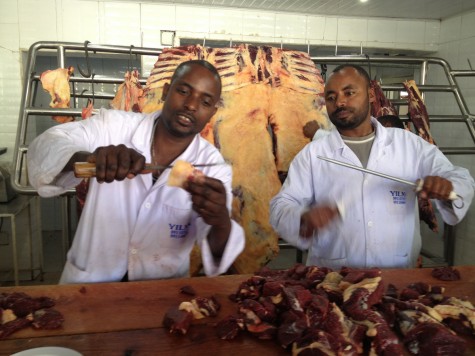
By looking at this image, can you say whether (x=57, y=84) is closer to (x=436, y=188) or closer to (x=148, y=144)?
(x=148, y=144)

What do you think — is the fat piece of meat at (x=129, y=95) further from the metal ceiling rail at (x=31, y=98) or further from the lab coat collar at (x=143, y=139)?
the lab coat collar at (x=143, y=139)

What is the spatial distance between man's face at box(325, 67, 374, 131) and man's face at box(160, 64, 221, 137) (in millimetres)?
778

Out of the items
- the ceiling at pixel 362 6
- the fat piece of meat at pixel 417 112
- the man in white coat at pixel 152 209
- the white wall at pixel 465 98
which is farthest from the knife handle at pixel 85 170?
the white wall at pixel 465 98

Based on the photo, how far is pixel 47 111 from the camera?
2.86 meters

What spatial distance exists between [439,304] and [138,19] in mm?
5141

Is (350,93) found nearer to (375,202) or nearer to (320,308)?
(375,202)

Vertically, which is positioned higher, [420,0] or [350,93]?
[420,0]

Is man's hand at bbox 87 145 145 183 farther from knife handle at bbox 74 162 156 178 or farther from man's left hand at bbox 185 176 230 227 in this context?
man's left hand at bbox 185 176 230 227

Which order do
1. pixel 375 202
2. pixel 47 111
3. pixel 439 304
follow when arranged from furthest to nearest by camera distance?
pixel 47 111 < pixel 375 202 < pixel 439 304

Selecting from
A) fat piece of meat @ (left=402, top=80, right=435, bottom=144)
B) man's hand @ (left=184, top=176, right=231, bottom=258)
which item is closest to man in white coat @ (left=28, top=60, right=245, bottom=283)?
man's hand @ (left=184, top=176, right=231, bottom=258)

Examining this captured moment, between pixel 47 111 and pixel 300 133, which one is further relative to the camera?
pixel 300 133

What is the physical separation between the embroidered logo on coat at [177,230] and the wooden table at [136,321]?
1.03ft

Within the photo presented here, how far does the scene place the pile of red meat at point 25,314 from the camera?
1.51 m

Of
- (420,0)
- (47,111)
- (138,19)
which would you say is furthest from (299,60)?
(138,19)
